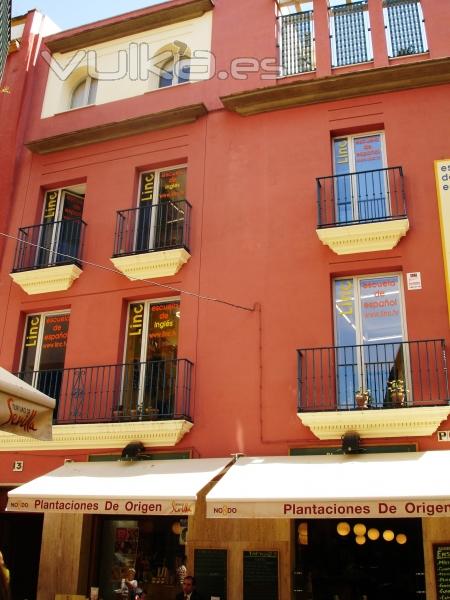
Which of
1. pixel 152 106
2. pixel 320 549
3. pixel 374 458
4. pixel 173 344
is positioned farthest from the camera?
pixel 152 106

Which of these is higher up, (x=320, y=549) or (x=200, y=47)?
(x=200, y=47)

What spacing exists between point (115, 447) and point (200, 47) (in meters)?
8.22

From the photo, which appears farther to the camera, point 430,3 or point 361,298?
point 430,3

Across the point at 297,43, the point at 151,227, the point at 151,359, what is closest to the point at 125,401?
the point at 151,359

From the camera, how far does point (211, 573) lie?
30.6 ft

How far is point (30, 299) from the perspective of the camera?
12.3 metres

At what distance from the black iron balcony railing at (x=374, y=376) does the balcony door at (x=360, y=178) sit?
2204 millimetres

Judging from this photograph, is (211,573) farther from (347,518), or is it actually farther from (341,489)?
(341,489)

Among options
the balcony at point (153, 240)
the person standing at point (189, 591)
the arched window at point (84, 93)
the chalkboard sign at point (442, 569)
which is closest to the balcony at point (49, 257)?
the balcony at point (153, 240)

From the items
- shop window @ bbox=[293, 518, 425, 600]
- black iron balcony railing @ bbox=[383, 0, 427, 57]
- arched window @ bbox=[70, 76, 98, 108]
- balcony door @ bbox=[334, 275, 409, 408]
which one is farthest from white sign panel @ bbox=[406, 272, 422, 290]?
arched window @ bbox=[70, 76, 98, 108]

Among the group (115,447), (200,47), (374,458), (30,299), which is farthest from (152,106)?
(374,458)

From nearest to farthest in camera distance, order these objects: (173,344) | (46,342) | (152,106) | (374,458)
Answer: (374,458) < (173,344) < (46,342) < (152,106)

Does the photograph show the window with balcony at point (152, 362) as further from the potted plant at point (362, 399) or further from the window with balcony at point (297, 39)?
the window with balcony at point (297, 39)

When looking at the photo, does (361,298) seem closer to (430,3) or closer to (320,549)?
(320,549)
